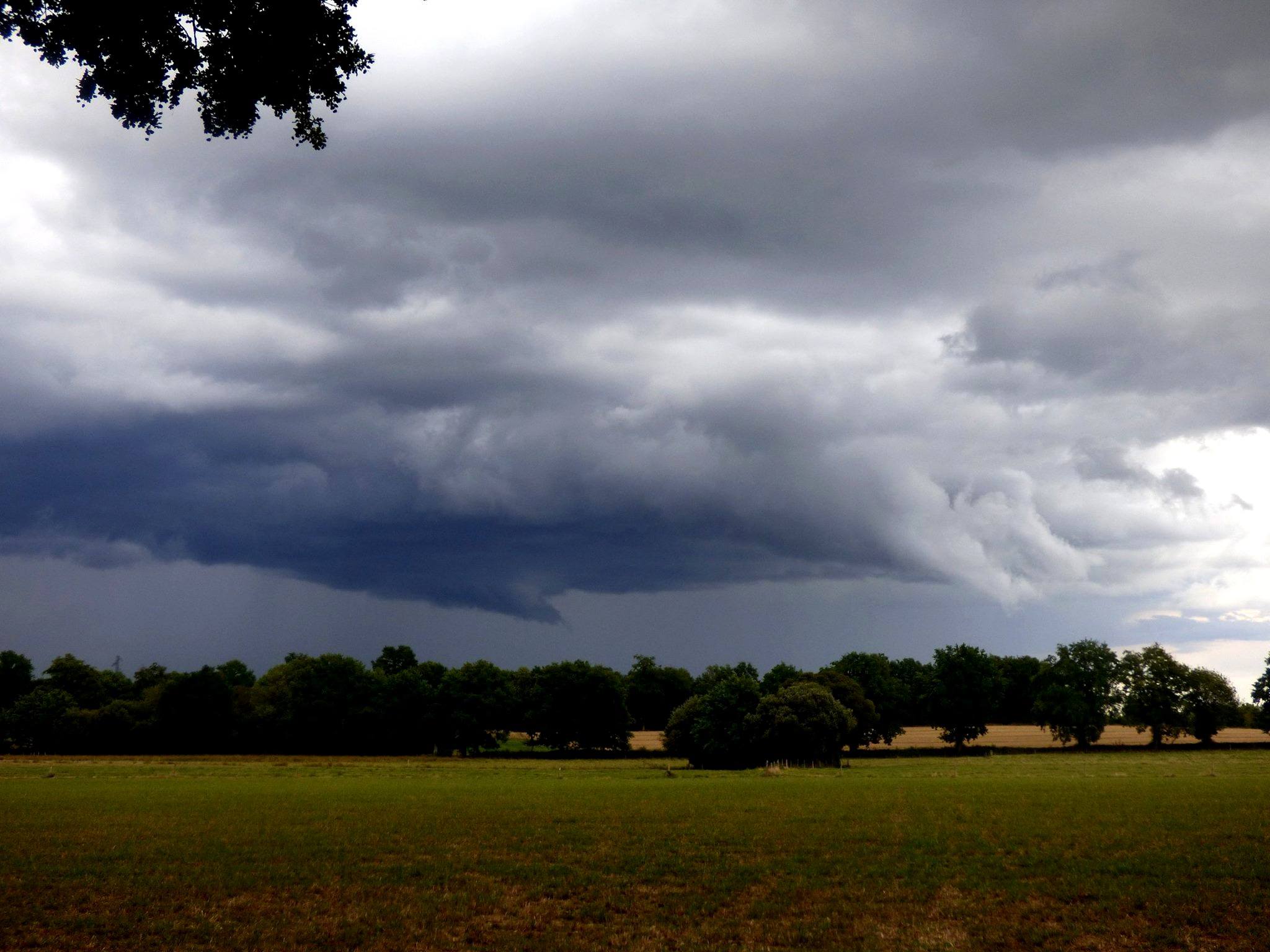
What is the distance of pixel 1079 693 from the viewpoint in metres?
147

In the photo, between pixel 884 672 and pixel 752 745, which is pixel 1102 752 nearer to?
pixel 884 672

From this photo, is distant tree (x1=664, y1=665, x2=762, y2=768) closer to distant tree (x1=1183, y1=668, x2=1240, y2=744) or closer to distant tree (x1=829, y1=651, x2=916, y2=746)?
distant tree (x1=829, y1=651, x2=916, y2=746)

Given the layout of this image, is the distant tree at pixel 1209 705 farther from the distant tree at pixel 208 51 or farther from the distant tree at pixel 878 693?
the distant tree at pixel 208 51

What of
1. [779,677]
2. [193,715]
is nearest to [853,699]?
[779,677]

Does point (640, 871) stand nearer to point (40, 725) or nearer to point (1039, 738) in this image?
point (40, 725)

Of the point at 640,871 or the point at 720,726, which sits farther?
the point at 720,726

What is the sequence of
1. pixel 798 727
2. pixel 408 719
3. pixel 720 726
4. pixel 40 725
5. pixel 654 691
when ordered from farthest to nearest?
pixel 654 691, pixel 408 719, pixel 40 725, pixel 720 726, pixel 798 727

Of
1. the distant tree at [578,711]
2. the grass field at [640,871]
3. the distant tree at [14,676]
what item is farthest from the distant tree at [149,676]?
the grass field at [640,871]

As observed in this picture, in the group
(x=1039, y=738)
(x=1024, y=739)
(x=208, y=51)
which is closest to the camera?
(x=208, y=51)

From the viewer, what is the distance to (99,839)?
31000 mm

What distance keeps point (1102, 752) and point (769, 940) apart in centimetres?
13531

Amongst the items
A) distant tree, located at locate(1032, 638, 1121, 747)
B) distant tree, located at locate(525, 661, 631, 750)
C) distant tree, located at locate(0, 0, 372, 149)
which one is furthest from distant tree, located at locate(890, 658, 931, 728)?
distant tree, located at locate(0, 0, 372, 149)

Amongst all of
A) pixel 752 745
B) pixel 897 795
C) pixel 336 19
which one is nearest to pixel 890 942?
pixel 336 19

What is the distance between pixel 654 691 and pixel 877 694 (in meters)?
51.5
